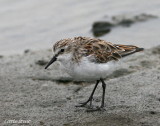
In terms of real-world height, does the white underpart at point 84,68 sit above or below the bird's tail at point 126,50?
below

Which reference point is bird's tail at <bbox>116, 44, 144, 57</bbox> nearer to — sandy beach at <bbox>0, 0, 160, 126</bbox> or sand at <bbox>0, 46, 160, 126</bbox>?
sandy beach at <bbox>0, 0, 160, 126</bbox>

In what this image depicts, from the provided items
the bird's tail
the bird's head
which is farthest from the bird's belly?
the bird's tail

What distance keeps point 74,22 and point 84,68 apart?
6.53 metres

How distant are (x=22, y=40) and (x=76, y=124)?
21.5 feet

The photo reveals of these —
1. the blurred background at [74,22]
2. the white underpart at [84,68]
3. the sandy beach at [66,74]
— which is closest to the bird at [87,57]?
the white underpart at [84,68]

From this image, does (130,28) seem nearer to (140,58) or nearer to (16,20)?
(140,58)

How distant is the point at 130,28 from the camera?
37.4 feet

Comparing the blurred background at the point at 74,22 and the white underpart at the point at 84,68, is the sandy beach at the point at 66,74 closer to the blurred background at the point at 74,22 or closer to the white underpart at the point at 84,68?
the blurred background at the point at 74,22

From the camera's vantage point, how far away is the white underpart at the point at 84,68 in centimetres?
574

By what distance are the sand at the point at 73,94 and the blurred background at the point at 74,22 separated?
1865mm

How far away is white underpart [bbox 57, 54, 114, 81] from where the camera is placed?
5742 millimetres

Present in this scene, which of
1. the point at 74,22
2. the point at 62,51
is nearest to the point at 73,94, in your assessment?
the point at 62,51

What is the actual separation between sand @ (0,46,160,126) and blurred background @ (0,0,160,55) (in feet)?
6.12

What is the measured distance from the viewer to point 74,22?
12.1 m
